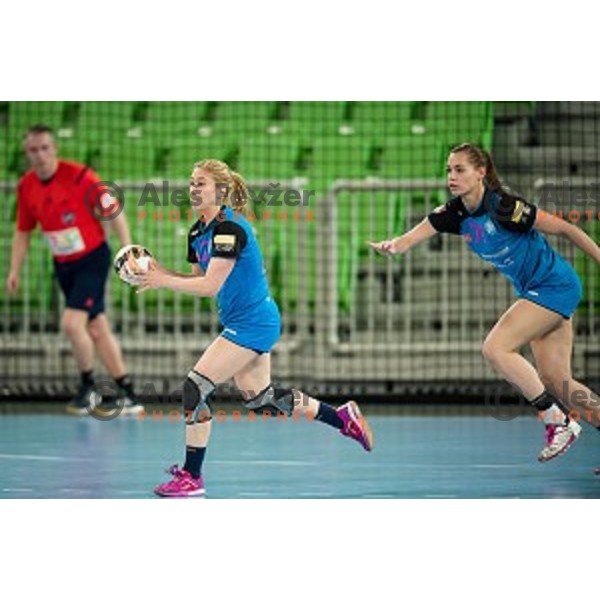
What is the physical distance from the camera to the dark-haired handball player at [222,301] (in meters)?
6.03

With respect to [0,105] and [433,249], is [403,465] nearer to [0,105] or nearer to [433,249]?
[433,249]

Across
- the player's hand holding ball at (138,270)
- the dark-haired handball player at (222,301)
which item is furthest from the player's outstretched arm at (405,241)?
the player's hand holding ball at (138,270)

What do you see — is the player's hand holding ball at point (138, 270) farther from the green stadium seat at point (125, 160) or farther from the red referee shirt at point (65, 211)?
the green stadium seat at point (125, 160)

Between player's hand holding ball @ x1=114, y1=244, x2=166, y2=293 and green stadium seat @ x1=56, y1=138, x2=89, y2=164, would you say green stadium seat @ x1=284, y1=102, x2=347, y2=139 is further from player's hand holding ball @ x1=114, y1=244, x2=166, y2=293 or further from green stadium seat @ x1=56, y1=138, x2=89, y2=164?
player's hand holding ball @ x1=114, y1=244, x2=166, y2=293

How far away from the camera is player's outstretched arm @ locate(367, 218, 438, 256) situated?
6746mm

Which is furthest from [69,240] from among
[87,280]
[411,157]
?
[411,157]

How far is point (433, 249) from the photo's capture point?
11172mm

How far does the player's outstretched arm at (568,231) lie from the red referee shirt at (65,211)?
156 inches

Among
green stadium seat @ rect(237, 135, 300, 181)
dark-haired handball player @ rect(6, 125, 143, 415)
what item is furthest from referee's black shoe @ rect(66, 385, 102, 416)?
green stadium seat @ rect(237, 135, 300, 181)

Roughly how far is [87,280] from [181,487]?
395 cm

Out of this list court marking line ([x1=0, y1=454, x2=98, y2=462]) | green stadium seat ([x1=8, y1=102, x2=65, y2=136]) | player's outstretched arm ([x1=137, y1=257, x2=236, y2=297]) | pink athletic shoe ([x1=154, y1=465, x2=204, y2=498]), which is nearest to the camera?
player's outstretched arm ([x1=137, y1=257, x2=236, y2=297])

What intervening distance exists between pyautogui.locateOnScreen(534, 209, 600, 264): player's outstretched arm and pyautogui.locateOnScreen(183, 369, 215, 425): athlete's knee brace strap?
6.06 feet

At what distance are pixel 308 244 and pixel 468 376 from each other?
1671 millimetres

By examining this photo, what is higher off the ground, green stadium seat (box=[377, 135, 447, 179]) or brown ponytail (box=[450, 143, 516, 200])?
green stadium seat (box=[377, 135, 447, 179])
